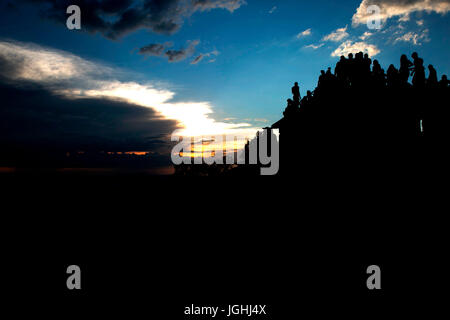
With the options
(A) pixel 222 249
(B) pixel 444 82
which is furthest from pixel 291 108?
(A) pixel 222 249

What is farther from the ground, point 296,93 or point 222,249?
point 296,93

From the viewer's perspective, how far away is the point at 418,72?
13.6 meters

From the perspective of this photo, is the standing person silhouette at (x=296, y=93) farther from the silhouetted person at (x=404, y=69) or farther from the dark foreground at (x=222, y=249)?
the dark foreground at (x=222, y=249)

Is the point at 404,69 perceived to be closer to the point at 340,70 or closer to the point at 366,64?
the point at 366,64

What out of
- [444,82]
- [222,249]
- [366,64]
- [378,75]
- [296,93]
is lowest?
[222,249]

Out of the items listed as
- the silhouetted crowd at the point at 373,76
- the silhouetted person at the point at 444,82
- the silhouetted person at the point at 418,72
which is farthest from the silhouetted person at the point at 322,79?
the silhouetted person at the point at 444,82

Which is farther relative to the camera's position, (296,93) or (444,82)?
(296,93)

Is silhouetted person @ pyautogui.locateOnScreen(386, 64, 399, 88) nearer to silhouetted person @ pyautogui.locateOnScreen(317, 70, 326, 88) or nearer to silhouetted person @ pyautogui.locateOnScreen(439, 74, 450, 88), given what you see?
silhouetted person @ pyautogui.locateOnScreen(439, 74, 450, 88)

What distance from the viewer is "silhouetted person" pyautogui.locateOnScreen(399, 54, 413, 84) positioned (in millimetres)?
13375

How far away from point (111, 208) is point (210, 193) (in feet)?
20.3

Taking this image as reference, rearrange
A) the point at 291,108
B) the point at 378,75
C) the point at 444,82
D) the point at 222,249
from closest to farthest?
1. the point at 222,249
2. the point at 444,82
3. the point at 378,75
4. the point at 291,108

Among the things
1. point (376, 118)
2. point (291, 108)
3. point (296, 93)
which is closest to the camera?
point (376, 118)

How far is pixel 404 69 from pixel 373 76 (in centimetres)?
192

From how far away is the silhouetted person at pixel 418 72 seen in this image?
1310 centimetres
